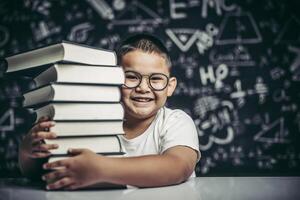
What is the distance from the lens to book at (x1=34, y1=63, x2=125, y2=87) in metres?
0.79

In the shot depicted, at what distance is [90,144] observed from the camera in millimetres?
828

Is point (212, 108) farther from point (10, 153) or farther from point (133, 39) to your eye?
point (10, 153)

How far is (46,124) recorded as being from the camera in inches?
30.7

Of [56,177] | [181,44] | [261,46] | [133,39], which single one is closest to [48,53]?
[56,177]

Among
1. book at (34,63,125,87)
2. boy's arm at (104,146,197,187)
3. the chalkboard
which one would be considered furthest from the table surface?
the chalkboard

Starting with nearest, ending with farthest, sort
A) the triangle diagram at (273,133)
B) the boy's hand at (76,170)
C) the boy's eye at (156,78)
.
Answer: the boy's hand at (76,170), the boy's eye at (156,78), the triangle diagram at (273,133)

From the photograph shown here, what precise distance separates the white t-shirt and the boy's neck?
0.05 ft

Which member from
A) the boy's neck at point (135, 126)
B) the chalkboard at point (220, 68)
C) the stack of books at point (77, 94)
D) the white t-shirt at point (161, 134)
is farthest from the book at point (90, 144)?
the chalkboard at point (220, 68)

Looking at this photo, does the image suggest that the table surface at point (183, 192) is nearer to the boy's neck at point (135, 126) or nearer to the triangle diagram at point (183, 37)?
the boy's neck at point (135, 126)

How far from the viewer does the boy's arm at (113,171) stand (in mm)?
756

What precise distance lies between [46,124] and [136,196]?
0.25 metres

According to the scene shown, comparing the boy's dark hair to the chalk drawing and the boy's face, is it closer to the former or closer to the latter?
the boy's face

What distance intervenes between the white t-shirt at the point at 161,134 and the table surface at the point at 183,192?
0.15m

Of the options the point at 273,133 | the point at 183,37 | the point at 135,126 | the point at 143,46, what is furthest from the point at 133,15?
the point at 273,133
